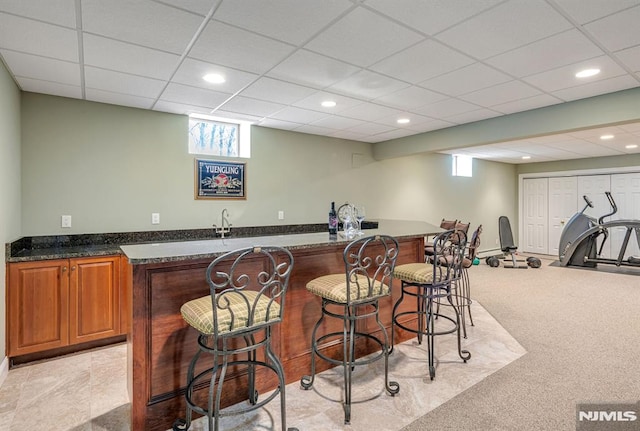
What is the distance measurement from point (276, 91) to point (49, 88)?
6.67 ft

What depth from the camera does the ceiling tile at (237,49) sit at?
220cm

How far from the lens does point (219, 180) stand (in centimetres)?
437

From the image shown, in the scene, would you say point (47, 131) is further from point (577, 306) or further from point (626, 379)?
point (577, 306)

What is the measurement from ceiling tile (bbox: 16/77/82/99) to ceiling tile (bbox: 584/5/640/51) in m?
3.99

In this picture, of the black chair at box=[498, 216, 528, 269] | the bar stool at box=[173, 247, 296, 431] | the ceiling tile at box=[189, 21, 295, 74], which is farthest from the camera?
the black chair at box=[498, 216, 528, 269]

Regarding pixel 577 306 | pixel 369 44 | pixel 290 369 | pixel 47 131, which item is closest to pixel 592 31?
pixel 369 44

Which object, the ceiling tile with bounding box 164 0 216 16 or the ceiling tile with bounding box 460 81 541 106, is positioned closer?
the ceiling tile with bounding box 164 0 216 16

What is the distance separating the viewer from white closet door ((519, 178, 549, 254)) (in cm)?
858

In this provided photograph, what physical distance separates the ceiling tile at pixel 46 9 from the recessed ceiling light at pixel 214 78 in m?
0.99

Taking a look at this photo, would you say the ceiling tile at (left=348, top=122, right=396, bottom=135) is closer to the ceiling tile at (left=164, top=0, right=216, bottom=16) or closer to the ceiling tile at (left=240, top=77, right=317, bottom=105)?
the ceiling tile at (left=240, top=77, right=317, bottom=105)

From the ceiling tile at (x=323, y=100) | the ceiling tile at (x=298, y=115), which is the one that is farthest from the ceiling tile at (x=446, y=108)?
the ceiling tile at (x=298, y=115)

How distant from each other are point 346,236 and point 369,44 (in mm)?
1400

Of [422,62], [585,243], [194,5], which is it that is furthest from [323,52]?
[585,243]

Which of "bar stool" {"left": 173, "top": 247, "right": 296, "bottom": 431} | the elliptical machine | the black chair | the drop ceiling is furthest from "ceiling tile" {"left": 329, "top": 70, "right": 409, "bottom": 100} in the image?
the elliptical machine
